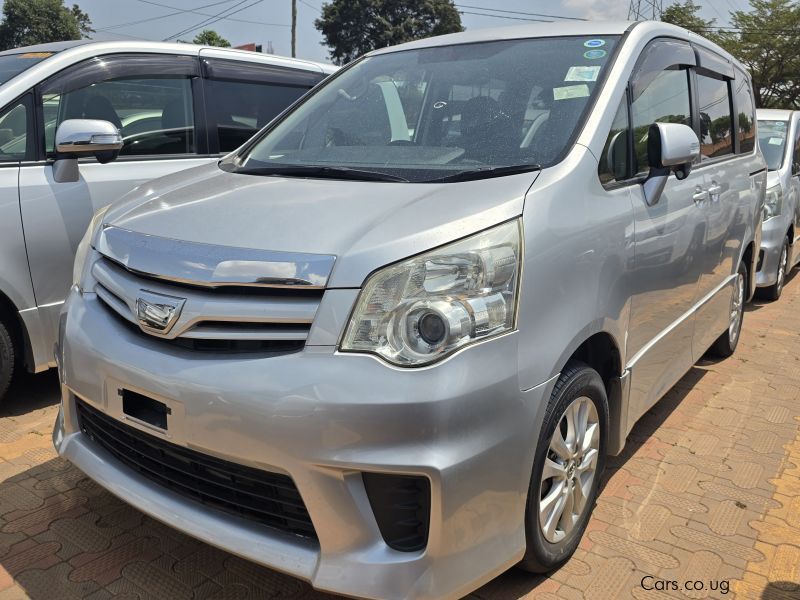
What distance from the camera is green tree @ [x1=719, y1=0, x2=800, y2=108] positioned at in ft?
99.3

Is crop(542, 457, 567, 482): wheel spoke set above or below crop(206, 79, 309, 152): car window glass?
below

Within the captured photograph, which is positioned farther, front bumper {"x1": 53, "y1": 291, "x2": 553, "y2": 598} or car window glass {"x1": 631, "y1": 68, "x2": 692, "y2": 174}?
car window glass {"x1": 631, "y1": 68, "x2": 692, "y2": 174}

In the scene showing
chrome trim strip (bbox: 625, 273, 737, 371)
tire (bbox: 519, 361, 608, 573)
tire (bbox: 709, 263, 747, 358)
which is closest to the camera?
tire (bbox: 519, 361, 608, 573)

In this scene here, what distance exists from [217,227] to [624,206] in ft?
4.61

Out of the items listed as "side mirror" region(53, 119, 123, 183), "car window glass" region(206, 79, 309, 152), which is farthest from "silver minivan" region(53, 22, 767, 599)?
"car window glass" region(206, 79, 309, 152)

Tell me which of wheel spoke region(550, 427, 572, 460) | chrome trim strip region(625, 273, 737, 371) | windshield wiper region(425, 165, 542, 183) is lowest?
wheel spoke region(550, 427, 572, 460)

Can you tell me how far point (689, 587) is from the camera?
2.41 metres

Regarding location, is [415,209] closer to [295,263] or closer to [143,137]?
[295,263]

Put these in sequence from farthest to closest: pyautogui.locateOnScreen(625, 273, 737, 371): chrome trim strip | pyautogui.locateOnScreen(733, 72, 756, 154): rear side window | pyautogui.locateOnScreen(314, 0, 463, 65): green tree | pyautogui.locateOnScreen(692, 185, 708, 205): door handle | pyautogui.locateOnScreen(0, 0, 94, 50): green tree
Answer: pyautogui.locateOnScreen(314, 0, 463, 65): green tree < pyautogui.locateOnScreen(0, 0, 94, 50): green tree < pyautogui.locateOnScreen(733, 72, 756, 154): rear side window < pyautogui.locateOnScreen(692, 185, 708, 205): door handle < pyautogui.locateOnScreen(625, 273, 737, 371): chrome trim strip

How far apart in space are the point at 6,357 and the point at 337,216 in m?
2.30

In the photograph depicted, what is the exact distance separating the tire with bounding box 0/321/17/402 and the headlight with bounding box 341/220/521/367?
241cm

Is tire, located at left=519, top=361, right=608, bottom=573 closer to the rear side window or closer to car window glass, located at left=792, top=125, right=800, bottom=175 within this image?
the rear side window

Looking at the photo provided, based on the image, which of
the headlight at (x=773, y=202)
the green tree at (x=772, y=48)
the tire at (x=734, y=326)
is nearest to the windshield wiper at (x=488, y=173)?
the tire at (x=734, y=326)

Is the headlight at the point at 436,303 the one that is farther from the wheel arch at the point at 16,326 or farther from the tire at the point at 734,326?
the tire at the point at 734,326
